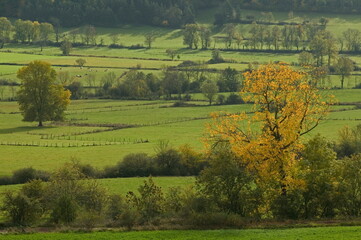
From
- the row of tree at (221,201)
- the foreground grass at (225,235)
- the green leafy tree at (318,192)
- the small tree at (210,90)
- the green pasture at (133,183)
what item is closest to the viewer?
the foreground grass at (225,235)

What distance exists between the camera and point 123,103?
134 metres

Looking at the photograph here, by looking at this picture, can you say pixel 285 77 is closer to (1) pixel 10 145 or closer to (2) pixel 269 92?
(2) pixel 269 92

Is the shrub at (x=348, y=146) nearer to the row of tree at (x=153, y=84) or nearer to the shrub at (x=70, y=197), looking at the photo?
the shrub at (x=70, y=197)

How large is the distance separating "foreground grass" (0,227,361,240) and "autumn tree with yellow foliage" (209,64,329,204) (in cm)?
657

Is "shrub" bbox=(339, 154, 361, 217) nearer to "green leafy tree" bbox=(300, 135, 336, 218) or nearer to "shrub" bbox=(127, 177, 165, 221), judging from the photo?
"green leafy tree" bbox=(300, 135, 336, 218)

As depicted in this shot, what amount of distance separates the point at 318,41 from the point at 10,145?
116 meters

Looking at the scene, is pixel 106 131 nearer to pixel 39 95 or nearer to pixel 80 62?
pixel 39 95

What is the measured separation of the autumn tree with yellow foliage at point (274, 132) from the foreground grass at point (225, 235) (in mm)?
6568

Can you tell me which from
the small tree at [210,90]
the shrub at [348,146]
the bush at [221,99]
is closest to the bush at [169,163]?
the shrub at [348,146]

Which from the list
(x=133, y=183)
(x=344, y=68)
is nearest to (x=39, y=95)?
(x=133, y=183)

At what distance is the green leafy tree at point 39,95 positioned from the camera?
4326 inches

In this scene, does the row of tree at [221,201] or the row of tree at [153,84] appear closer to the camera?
the row of tree at [221,201]

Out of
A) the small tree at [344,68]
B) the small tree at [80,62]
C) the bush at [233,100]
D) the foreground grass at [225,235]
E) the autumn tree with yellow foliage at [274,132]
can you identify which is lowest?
the bush at [233,100]

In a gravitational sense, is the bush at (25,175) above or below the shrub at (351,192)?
below
